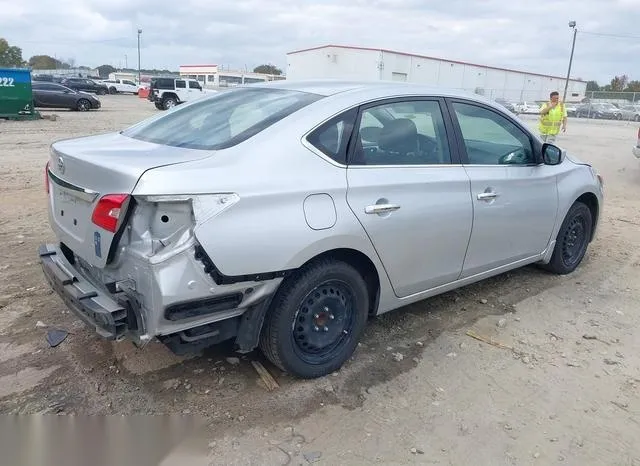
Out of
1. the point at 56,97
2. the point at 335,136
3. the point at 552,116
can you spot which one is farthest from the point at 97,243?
the point at 56,97

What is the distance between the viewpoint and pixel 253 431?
278 centimetres

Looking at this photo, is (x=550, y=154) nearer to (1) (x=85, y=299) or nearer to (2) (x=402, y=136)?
(2) (x=402, y=136)

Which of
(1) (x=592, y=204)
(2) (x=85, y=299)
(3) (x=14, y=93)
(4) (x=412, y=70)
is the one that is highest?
(4) (x=412, y=70)

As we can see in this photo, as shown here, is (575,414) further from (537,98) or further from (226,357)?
(537,98)

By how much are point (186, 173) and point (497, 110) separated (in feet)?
8.86

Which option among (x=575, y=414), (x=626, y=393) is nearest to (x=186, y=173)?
(x=575, y=414)

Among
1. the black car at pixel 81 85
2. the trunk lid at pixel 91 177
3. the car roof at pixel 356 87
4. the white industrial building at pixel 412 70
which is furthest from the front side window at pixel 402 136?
the white industrial building at pixel 412 70

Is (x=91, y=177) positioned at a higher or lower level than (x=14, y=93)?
higher

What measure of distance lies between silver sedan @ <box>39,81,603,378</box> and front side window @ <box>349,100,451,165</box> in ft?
0.03

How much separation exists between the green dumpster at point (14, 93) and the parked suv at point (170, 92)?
1361 cm

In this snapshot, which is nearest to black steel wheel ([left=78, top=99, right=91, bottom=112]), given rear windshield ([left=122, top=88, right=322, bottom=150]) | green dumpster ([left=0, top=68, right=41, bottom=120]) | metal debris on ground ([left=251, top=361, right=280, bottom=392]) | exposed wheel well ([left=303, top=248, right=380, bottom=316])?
green dumpster ([left=0, top=68, right=41, bottom=120])

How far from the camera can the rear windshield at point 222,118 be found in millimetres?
3074

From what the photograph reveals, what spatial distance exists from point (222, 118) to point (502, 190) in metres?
2.08

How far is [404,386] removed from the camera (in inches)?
128
